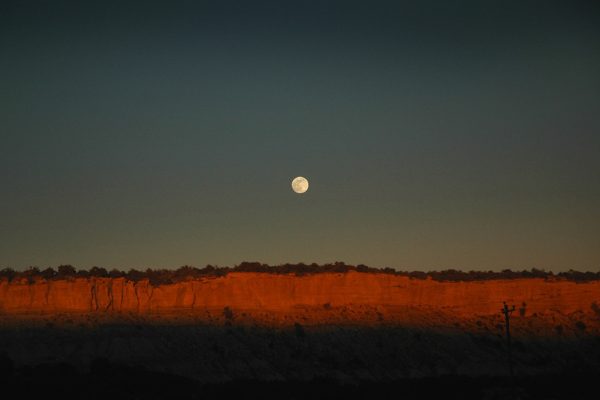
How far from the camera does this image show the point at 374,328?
69.8 metres

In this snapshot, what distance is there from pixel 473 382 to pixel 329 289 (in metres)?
17.4

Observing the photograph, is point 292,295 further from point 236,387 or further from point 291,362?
point 236,387

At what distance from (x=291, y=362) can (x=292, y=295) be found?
9155 mm

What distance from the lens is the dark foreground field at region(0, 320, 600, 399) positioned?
2082 inches

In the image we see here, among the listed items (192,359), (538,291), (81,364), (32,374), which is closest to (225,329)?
(192,359)

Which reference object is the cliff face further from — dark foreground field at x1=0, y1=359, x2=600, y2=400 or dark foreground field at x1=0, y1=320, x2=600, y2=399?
dark foreground field at x1=0, y1=359, x2=600, y2=400

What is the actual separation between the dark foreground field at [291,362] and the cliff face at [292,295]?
119 inches

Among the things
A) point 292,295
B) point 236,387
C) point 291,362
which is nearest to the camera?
point 236,387

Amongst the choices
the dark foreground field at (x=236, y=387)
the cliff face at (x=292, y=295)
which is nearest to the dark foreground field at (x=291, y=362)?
the dark foreground field at (x=236, y=387)

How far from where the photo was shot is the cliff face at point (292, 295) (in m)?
67.1

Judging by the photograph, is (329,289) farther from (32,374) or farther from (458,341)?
(32,374)

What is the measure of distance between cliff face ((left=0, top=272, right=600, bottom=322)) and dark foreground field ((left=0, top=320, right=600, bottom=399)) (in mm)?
3034

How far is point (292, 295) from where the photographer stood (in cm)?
7244

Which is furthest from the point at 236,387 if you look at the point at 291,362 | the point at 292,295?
the point at 292,295
